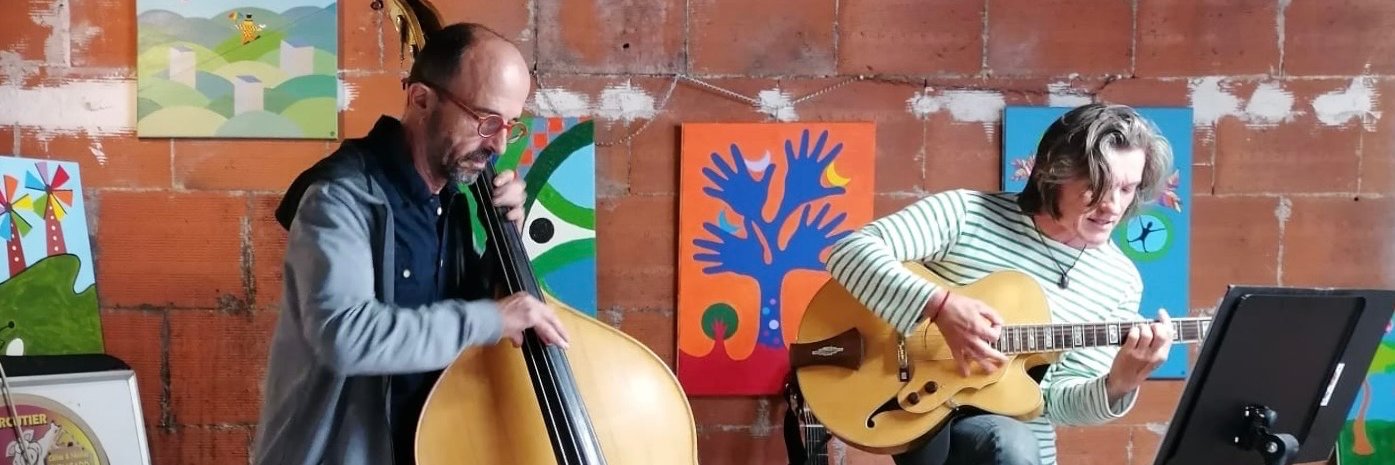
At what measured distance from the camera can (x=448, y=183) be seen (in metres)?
1.48

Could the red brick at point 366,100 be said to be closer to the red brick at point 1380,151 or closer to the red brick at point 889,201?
the red brick at point 889,201

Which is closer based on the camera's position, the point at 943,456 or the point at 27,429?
the point at 943,456

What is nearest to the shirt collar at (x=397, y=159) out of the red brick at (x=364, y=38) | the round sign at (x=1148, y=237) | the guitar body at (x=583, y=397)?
the guitar body at (x=583, y=397)

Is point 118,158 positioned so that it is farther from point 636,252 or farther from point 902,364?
point 902,364

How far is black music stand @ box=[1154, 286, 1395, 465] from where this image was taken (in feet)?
4.54

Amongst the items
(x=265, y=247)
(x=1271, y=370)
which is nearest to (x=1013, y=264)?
(x=1271, y=370)

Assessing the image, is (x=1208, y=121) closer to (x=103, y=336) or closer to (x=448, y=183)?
(x=448, y=183)

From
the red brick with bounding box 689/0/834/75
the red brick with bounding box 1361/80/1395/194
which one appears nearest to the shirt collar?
the red brick with bounding box 689/0/834/75

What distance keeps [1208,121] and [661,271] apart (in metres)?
1.39

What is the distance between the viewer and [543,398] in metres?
1.27

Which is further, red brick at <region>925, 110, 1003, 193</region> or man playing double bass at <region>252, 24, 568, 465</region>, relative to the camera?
red brick at <region>925, 110, 1003, 193</region>

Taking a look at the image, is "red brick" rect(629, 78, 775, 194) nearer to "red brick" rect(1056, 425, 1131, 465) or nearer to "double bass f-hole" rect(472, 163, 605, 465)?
"double bass f-hole" rect(472, 163, 605, 465)

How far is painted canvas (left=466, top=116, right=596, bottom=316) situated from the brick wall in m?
0.05

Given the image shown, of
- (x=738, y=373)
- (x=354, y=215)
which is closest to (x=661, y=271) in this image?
(x=738, y=373)
